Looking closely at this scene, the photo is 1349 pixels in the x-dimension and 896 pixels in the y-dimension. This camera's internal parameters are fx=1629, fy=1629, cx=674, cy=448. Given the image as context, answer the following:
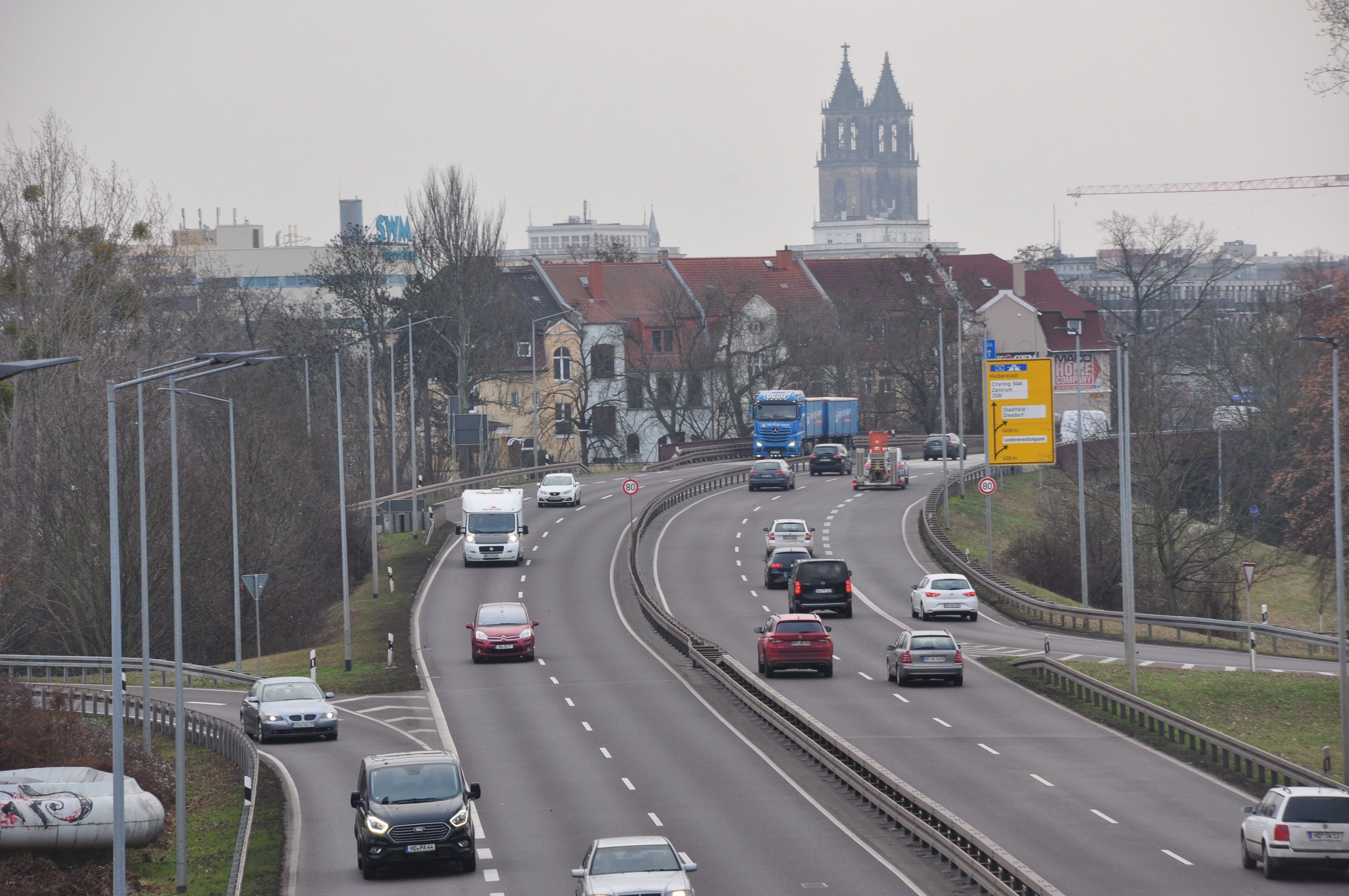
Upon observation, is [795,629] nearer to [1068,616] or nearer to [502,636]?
[502,636]

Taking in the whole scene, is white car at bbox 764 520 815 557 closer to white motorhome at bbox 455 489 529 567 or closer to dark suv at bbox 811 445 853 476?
white motorhome at bbox 455 489 529 567

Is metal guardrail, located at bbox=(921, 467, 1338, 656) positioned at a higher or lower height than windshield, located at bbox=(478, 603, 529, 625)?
lower

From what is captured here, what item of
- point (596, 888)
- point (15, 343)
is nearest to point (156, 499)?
point (15, 343)

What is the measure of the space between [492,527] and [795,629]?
21599mm

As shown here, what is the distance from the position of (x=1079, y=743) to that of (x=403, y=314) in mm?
61519

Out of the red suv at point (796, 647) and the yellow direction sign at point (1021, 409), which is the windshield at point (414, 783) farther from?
the yellow direction sign at point (1021, 409)

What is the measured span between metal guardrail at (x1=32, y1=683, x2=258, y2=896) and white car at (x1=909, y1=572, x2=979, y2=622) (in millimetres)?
20572

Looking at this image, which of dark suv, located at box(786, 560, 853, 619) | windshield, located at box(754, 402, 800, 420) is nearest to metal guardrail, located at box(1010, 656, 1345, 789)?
dark suv, located at box(786, 560, 853, 619)

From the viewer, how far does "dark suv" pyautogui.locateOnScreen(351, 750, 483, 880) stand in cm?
2170

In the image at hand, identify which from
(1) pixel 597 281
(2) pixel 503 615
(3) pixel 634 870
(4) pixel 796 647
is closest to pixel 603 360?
(1) pixel 597 281

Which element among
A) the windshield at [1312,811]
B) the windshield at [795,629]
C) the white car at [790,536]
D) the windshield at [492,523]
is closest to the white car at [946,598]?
the white car at [790,536]

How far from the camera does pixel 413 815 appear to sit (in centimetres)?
2195

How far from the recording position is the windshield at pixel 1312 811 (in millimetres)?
20938

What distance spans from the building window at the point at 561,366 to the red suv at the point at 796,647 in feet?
225
